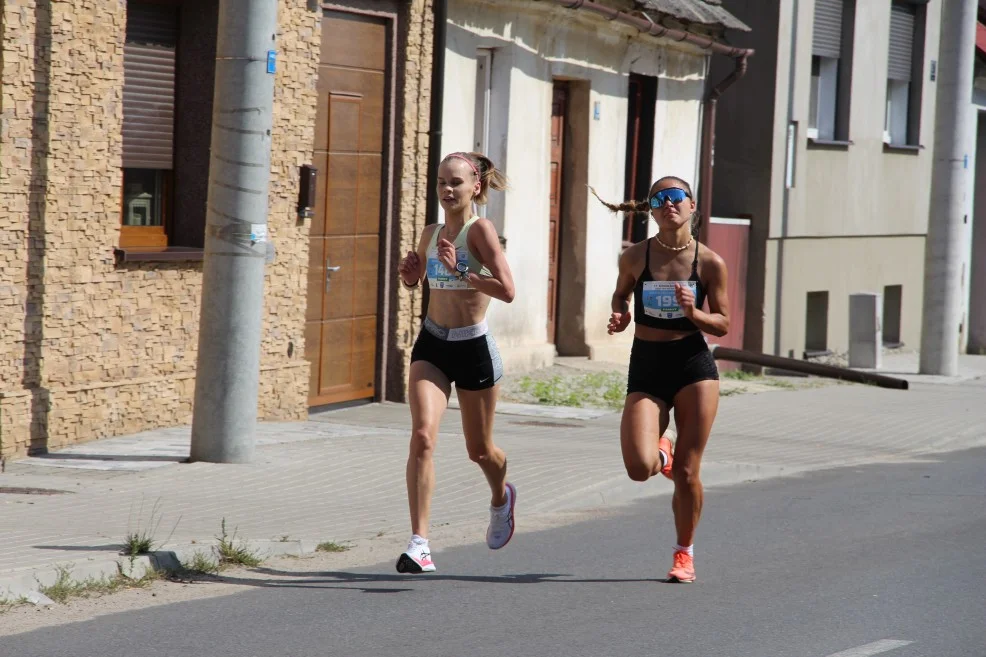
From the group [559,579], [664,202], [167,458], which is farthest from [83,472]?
[664,202]

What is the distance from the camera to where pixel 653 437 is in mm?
7191

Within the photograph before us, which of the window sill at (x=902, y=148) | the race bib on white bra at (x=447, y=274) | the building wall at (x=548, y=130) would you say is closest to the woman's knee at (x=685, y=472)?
the race bib on white bra at (x=447, y=274)

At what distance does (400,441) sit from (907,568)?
15.3ft

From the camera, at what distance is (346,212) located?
44.9 feet

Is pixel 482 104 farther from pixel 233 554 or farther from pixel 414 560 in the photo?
pixel 414 560

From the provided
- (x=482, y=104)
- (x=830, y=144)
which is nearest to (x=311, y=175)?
(x=482, y=104)

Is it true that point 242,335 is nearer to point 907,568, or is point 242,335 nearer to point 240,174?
point 240,174

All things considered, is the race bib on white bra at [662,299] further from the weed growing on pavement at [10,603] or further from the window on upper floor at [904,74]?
the window on upper floor at [904,74]

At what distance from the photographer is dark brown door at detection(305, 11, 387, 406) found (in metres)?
13.3

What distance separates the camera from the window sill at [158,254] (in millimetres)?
11031

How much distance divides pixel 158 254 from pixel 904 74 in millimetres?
16218

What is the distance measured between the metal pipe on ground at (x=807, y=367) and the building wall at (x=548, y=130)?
1228 millimetres

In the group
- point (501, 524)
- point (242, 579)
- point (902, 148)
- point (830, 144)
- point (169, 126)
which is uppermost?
point (902, 148)

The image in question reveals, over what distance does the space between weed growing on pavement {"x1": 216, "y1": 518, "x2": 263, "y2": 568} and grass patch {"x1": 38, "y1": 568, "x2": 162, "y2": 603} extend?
439 mm
